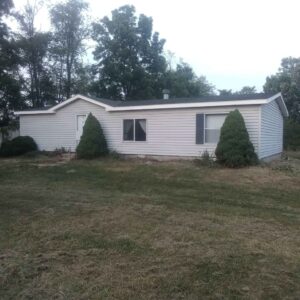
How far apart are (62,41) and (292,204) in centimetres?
2934

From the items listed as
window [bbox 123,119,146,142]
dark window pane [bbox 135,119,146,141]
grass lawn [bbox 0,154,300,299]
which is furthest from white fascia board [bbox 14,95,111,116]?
grass lawn [bbox 0,154,300,299]

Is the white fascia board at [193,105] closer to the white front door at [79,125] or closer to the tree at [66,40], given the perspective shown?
the white front door at [79,125]

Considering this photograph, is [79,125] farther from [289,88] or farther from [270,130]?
[289,88]

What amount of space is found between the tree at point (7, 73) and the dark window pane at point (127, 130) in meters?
12.6

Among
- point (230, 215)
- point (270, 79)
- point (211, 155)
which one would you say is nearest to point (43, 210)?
point (230, 215)

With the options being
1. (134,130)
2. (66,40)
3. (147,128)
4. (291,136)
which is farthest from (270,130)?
(66,40)

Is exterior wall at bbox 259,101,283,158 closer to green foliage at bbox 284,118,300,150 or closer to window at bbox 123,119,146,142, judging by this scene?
window at bbox 123,119,146,142

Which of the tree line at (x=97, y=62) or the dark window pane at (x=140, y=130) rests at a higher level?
the tree line at (x=97, y=62)

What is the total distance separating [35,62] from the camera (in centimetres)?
3191

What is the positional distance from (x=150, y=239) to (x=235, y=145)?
870 cm

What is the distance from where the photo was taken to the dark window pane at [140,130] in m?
17.4

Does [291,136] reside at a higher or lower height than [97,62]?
lower

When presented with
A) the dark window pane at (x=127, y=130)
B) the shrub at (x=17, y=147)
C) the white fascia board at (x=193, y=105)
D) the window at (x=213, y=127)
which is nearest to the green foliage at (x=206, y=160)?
the window at (x=213, y=127)

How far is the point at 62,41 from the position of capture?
33.9 metres
